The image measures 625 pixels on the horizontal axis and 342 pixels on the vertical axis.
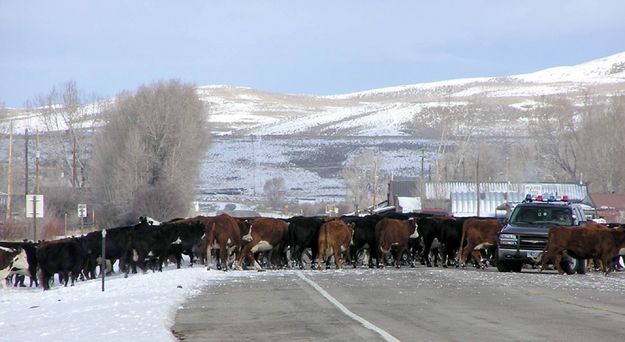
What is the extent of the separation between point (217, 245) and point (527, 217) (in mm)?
9454

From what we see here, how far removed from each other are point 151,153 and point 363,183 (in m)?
60.8

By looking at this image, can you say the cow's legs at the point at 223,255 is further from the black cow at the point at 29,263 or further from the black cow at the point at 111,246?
the black cow at the point at 29,263

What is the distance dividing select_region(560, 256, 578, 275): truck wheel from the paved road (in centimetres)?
492

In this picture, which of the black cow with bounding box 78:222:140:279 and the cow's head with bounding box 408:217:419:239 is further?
the cow's head with bounding box 408:217:419:239

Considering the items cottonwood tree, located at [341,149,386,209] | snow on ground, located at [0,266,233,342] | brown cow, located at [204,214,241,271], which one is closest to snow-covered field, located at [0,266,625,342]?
snow on ground, located at [0,266,233,342]

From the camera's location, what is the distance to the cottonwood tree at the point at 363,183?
5389 inches

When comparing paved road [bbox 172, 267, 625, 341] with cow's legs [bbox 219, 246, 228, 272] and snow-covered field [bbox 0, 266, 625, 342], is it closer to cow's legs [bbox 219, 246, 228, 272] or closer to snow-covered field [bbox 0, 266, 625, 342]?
snow-covered field [bbox 0, 266, 625, 342]

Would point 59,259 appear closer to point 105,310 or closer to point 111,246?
point 111,246

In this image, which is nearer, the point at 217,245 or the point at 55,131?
the point at 217,245

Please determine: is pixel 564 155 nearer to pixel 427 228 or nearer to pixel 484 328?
pixel 427 228

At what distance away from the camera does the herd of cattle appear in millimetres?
35625

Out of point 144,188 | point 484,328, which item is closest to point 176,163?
point 144,188

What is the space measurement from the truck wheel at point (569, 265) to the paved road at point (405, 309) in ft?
16.1

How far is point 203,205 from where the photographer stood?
4884 inches
